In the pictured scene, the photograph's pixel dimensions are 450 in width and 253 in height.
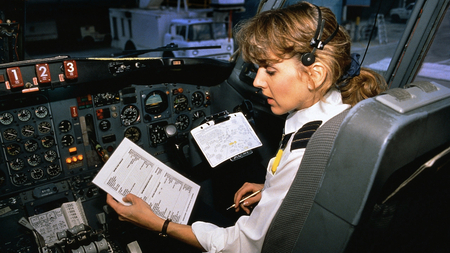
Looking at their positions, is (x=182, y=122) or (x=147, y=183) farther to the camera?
(x=182, y=122)

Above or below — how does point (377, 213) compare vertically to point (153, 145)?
above

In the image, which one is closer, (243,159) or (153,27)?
(243,159)

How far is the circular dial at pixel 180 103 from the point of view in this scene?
8.94 ft

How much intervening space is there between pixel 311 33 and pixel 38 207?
2331 mm

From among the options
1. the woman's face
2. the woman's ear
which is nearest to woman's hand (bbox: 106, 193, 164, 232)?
the woman's face

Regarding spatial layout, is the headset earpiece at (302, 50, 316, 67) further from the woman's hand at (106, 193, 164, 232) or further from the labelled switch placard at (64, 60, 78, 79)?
the labelled switch placard at (64, 60, 78, 79)

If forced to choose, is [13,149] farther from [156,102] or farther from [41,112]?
[156,102]

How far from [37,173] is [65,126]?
41 centimetres

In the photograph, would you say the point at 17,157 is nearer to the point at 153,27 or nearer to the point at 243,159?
the point at 243,159

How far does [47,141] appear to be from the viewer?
2.21 meters

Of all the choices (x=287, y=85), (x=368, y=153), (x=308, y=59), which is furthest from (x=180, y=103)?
(x=368, y=153)

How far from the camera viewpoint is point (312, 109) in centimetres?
121

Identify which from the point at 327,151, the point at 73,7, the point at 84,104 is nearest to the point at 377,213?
the point at 327,151

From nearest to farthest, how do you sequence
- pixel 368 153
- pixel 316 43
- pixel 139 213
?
pixel 368 153 → pixel 316 43 → pixel 139 213
